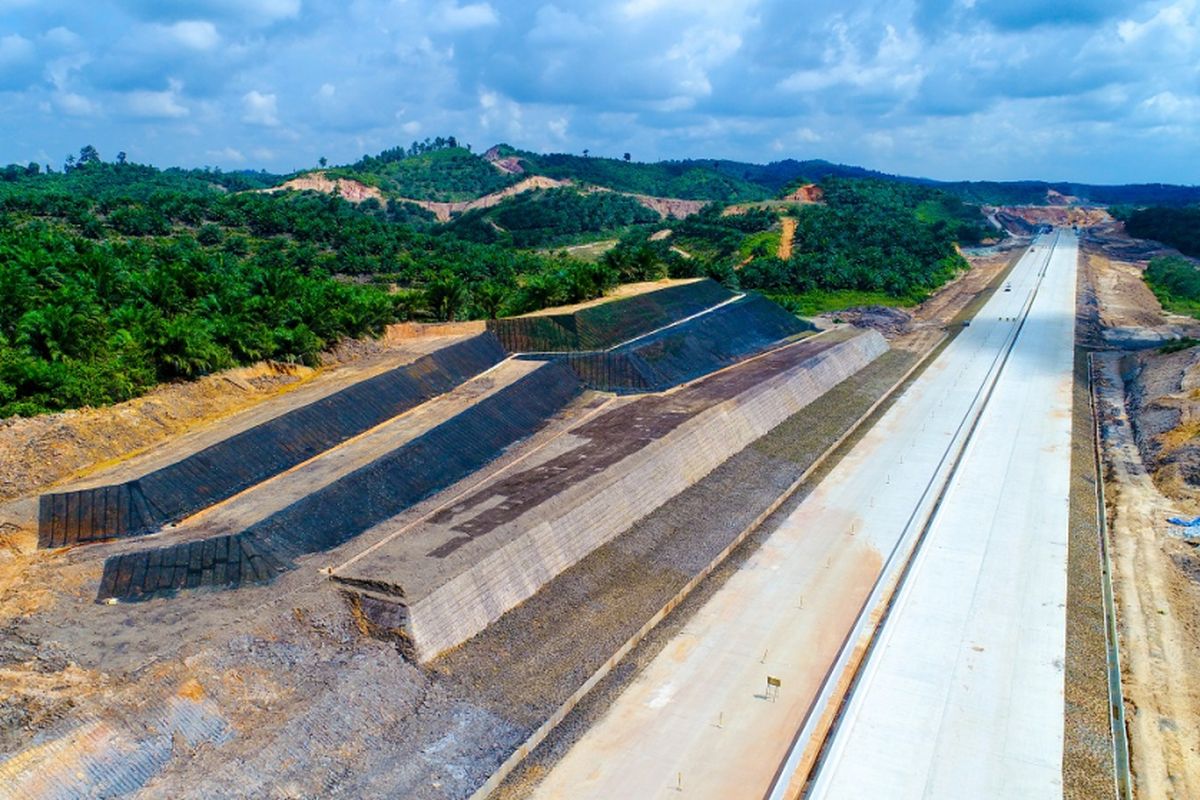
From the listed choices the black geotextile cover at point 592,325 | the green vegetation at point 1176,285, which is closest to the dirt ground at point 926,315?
the green vegetation at point 1176,285

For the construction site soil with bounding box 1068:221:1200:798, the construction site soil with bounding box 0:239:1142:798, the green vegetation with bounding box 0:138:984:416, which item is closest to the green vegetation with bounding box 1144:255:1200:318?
the construction site soil with bounding box 1068:221:1200:798

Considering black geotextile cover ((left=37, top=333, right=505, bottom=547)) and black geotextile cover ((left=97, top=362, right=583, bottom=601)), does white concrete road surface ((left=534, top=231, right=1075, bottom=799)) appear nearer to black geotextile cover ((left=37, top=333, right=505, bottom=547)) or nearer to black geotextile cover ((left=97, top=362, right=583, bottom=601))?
black geotextile cover ((left=97, top=362, right=583, bottom=601))

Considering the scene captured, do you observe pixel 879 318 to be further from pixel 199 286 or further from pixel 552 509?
pixel 199 286

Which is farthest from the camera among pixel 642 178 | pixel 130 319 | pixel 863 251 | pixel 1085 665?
pixel 642 178

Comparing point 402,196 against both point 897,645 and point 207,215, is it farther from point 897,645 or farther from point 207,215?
point 897,645

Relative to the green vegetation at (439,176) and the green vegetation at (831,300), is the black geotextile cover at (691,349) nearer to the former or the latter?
the green vegetation at (831,300)

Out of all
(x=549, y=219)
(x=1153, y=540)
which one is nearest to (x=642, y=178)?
(x=549, y=219)
